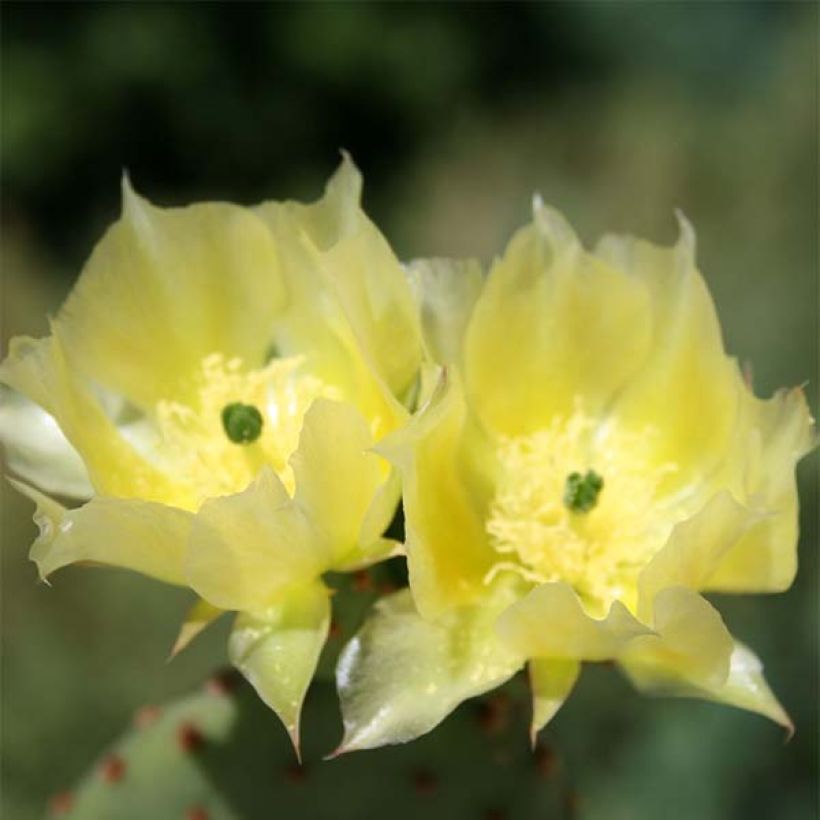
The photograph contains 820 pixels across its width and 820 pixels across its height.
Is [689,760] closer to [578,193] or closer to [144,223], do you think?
[144,223]

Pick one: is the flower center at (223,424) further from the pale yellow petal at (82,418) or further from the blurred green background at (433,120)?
the blurred green background at (433,120)

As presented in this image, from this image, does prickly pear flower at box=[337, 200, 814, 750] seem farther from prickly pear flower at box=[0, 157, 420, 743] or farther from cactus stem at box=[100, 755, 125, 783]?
cactus stem at box=[100, 755, 125, 783]

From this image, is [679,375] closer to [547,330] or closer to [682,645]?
[547,330]

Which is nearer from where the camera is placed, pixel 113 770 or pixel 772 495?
pixel 772 495

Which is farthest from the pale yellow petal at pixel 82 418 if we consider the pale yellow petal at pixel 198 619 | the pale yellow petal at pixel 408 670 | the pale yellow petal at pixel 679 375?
the pale yellow petal at pixel 679 375

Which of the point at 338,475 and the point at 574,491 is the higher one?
the point at 338,475

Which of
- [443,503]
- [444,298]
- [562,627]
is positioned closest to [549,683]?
[562,627]

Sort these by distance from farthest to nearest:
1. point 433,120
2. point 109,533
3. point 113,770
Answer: point 433,120 → point 113,770 → point 109,533
